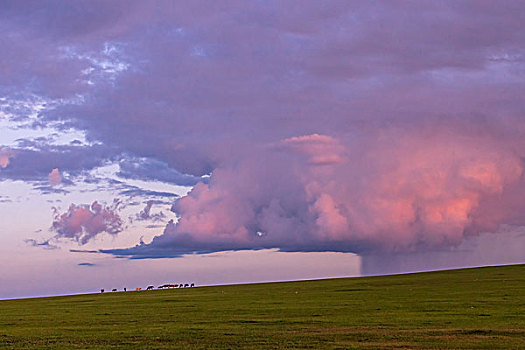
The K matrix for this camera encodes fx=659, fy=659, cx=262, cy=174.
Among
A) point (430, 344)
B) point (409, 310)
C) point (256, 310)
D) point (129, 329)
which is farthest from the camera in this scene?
point (256, 310)

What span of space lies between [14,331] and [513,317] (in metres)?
29.2

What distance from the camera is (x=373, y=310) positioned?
46.5m

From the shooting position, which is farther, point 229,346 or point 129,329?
point 129,329

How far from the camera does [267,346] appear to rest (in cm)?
2752

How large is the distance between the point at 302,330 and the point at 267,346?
21.4 feet

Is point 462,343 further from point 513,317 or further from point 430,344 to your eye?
point 513,317

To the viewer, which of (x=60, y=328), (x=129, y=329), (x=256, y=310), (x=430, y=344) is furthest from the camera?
(x=256, y=310)

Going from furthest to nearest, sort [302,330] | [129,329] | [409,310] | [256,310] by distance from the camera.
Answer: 1. [256,310]
2. [409,310]
3. [129,329]
4. [302,330]

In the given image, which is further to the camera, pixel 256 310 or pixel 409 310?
pixel 256 310

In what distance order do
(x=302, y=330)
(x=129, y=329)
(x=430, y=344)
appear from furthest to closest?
1. (x=129, y=329)
2. (x=302, y=330)
3. (x=430, y=344)

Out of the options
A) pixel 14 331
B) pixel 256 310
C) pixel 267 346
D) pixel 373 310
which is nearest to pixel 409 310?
pixel 373 310

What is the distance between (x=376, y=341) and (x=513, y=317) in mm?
14132

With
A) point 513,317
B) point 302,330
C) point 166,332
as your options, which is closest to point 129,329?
point 166,332

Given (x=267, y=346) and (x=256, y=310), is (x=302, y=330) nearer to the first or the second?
(x=267, y=346)
